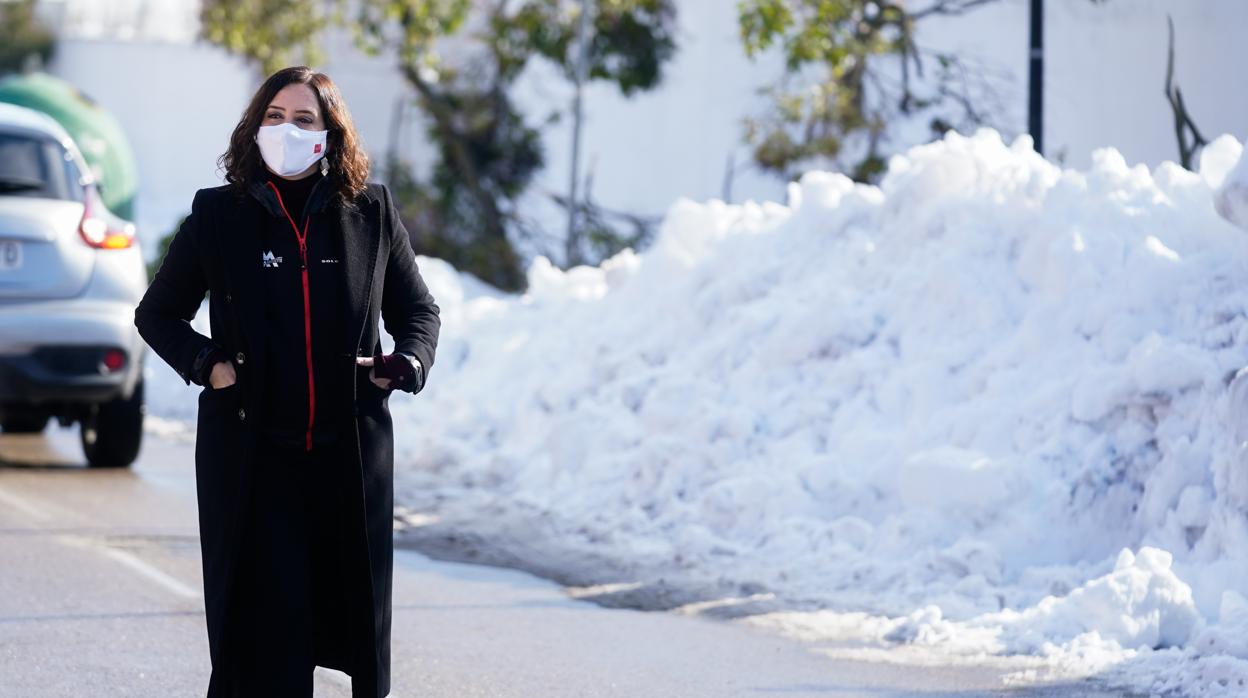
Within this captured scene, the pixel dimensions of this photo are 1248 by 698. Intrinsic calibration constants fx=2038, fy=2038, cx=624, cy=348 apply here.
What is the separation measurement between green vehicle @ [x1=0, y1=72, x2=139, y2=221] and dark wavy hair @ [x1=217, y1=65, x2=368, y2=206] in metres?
16.2

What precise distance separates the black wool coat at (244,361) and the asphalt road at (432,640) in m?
1.52

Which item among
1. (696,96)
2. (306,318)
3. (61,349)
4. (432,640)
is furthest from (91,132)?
(306,318)

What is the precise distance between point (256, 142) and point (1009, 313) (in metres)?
6.00

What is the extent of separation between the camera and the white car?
1075 centimetres

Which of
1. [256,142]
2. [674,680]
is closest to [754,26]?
[674,680]

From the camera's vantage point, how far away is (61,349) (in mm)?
10789

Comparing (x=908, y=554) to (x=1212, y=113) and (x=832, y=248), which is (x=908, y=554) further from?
(x=1212, y=113)

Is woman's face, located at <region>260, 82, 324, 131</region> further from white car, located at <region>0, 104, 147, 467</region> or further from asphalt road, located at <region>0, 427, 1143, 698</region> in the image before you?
white car, located at <region>0, 104, 147, 467</region>

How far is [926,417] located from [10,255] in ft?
16.0

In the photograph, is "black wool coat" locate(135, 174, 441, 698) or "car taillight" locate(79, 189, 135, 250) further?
"car taillight" locate(79, 189, 135, 250)

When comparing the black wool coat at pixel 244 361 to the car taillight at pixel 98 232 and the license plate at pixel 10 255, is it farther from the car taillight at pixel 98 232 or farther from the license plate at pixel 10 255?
the car taillight at pixel 98 232

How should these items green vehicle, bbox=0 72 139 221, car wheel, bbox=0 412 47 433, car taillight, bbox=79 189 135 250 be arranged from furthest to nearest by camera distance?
green vehicle, bbox=0 72 139 221
car wheel, bbox=0 412 47 433
car taillight, bbox=79 189 135 250

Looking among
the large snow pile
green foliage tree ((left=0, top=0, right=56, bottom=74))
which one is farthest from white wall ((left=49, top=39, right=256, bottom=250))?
the large snow pile

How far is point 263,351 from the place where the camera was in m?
4.86
